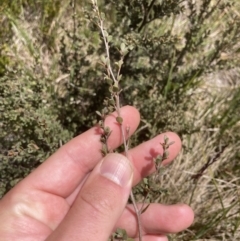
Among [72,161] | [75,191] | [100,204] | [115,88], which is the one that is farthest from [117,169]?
[75,191]

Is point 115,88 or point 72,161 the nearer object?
point 115,88

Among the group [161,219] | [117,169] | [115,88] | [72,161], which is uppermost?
[115,88]

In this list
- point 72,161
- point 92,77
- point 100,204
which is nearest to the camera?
point 100,204

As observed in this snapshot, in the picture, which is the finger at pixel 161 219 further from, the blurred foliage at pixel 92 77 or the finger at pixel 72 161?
the blurred foliage at pixel 92 77

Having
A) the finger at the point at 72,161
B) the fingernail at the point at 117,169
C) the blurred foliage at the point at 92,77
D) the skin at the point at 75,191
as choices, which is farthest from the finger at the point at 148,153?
the fingernail at the point at 117,169

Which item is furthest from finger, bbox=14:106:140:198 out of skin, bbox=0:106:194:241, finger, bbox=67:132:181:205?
Result: finger, bbox=67:132:181:205

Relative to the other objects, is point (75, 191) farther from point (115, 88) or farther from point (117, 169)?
point (115, 88)

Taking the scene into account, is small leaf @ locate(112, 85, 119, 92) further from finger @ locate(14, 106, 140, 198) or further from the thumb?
finger @ locate(14, 106, 140, 198)

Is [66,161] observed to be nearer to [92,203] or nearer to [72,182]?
[72,182]
